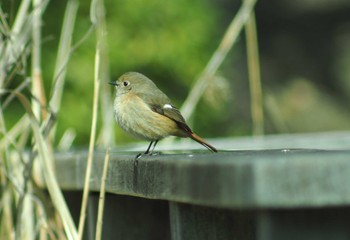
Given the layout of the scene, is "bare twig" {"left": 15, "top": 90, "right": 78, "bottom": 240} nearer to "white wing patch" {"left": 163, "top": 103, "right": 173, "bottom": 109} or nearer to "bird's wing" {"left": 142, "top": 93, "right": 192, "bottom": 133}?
"bird's wing" {"left": 142, "top": 93, "right": 192, "bottom": 133}

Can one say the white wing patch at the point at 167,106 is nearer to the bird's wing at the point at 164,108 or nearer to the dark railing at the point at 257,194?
the bird's wing at the point at 164,108

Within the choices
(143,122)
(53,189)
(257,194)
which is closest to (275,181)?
(257,194)

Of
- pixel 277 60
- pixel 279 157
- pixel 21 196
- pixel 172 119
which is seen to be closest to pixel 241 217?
pixel 279 157

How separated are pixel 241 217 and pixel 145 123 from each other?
1.83m

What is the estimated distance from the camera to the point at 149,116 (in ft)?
12.1

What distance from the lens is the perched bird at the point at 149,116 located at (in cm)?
359

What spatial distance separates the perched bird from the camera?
359 centimetres

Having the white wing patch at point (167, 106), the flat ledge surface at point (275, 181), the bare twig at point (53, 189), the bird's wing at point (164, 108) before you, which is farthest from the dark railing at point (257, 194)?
the white wing patch at point (167, 106)

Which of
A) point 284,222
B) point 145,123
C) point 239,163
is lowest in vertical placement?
point 284,222

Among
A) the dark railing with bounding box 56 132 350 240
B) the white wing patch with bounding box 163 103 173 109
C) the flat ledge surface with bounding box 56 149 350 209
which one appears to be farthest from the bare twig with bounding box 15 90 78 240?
the white wing patch with bounding box 163 103 173 109

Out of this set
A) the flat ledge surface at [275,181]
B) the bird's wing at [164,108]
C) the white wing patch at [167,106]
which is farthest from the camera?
the white wing patch at [167,106]

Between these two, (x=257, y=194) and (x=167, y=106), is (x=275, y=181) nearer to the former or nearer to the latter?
(x=257, y=194)

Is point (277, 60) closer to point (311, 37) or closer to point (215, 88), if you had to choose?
point (311, 37)

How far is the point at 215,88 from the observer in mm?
3744
